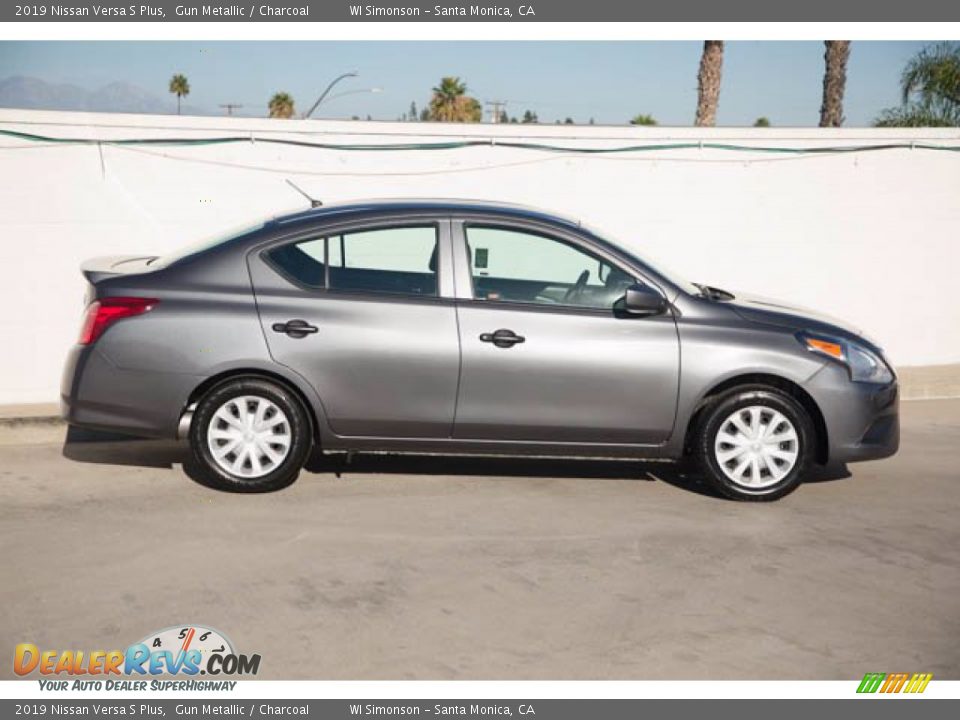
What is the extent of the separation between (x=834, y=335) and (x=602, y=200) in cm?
437

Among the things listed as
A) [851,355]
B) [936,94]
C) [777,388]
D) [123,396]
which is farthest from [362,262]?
[936,94]

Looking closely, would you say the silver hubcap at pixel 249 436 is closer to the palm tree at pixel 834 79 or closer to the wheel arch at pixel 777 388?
the wheel arch at pixel 777 388

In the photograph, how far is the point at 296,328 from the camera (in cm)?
703

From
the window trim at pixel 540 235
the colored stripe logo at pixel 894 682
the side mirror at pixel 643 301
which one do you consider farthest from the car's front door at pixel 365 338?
the colored stripe logo at pixel 894 682

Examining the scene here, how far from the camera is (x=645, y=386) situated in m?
7.14

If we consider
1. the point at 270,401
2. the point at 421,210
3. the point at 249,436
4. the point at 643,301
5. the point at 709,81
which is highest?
the point at 709,81

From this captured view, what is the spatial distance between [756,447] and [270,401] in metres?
2.76

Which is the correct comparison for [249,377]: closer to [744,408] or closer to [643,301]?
[643,301]

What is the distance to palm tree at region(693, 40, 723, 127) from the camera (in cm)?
2109

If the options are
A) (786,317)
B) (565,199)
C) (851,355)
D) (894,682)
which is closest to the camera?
(894,682)

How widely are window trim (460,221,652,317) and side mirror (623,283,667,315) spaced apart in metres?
0.07

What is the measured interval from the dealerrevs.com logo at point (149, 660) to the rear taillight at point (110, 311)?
2.51 meters

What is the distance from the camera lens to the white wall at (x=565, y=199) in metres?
10.0

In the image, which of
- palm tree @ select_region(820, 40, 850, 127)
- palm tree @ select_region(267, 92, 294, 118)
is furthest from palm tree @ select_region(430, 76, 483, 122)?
palm tree @ select_region(820, 40, 850, 127)
